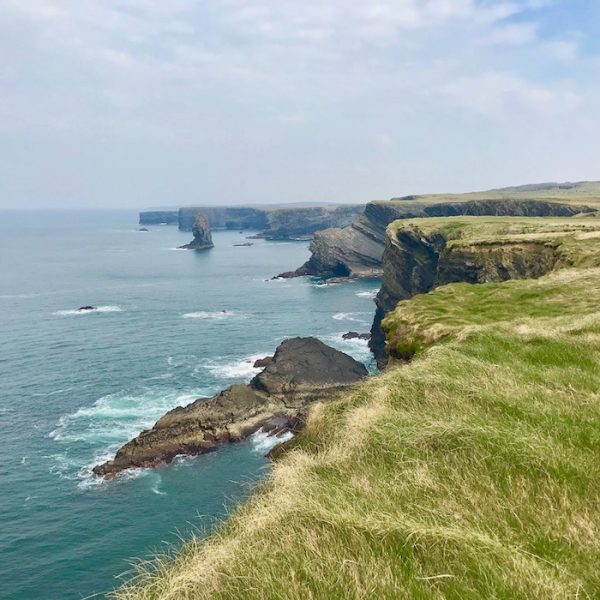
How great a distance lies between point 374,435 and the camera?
10156 millimetres

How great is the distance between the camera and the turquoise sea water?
109 feet

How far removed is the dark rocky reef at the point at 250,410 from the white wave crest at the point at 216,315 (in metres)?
34.7

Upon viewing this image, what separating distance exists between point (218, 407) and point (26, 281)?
11252cm

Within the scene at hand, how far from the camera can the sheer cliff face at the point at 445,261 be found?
5525 cm

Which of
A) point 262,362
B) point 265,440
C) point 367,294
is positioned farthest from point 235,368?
point 367,294

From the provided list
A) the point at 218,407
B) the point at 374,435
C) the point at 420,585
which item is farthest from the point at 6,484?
the point at 420,585

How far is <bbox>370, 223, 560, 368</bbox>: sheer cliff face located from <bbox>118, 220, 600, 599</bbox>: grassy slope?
42660mm

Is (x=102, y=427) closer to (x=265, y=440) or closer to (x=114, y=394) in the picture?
(x=114, y=394)

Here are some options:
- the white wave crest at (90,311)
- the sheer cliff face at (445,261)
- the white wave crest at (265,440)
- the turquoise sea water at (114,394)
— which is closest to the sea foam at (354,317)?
the turquoise sea water at (114,394)

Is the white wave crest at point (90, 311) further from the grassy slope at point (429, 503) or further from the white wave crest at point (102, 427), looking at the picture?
the grassy slope at point (429, 503)

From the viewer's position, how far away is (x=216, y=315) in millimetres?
97250

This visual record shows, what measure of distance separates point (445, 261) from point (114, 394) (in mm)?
45148

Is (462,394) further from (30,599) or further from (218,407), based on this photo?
(218,407)

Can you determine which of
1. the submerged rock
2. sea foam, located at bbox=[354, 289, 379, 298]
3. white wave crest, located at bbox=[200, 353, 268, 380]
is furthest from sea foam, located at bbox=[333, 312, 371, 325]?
the submerged rock
